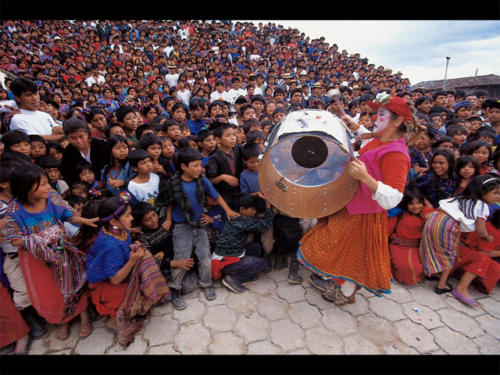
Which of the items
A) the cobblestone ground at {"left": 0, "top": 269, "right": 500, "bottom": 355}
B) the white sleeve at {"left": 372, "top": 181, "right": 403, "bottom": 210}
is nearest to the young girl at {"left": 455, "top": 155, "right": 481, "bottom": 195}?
the cobblestone ground at {"left": 0, "top": 269, "right": 500, "bottom": 355}

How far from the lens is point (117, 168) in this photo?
3.01 metres

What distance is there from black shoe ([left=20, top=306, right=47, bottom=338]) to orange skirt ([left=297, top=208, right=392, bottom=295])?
8.37 ft

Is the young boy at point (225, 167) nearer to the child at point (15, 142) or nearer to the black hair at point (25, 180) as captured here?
the black hair at point (25, 180)

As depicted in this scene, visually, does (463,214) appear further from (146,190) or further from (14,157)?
(14,157)

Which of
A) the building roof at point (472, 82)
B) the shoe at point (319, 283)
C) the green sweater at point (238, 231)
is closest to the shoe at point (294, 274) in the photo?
the shoe at point (319, 283)

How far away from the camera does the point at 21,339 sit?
216 centimetres

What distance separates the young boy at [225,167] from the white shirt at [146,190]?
65cm

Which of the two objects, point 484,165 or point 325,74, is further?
point 325,74

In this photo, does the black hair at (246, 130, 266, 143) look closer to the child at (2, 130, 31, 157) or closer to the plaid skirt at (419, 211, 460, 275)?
the plaid skirt at (419, 211, 460, 275)

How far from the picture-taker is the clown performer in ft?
6.03

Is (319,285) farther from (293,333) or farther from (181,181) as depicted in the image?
(181,181)

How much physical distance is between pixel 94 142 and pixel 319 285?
3.31 metres
